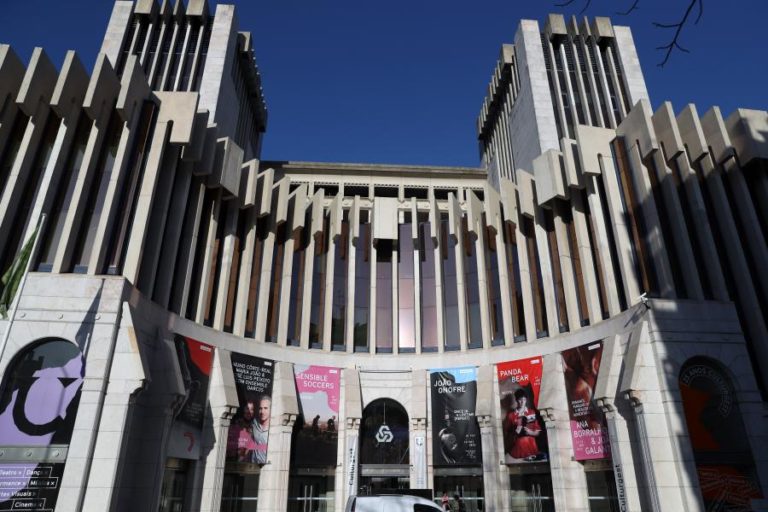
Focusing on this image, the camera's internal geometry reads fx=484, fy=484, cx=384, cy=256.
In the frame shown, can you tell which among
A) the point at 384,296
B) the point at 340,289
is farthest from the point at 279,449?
the point at 384,296

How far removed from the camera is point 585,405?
76.4ft

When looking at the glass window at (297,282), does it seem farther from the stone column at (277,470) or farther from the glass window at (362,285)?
the stone column at (277,470)

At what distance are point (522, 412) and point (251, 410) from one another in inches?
569

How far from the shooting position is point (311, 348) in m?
29.8

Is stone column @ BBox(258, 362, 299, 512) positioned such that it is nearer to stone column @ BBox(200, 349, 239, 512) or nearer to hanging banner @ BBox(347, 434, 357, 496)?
stone column @ BBox(200, 349, 239, 512)

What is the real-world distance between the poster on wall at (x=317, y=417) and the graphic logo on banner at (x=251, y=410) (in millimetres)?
1859

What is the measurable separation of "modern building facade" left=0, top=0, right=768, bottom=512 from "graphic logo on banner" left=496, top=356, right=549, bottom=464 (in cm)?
11

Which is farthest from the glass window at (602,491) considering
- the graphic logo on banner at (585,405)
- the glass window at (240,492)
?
the glass window at (240,492)

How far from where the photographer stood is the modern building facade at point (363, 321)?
18.2m

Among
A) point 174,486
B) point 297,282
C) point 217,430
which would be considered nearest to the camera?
point 174,486

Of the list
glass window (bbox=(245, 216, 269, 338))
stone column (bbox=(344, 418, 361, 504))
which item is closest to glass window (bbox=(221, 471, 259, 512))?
stone column (bbox=(344, 418, 361, 504))

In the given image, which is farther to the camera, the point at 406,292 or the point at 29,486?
the point at 406,292

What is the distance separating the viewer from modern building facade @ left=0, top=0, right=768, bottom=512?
59.8 ft

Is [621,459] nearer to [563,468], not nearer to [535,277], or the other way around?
[563,468]
